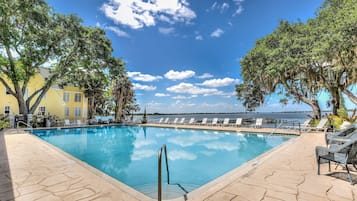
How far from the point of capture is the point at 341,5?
30.5 feet

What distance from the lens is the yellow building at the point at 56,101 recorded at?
16766 mm

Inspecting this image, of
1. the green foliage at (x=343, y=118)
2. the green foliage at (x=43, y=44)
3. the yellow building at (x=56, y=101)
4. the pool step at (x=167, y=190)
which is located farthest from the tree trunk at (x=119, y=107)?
the green foliage at (x=343, y=118)

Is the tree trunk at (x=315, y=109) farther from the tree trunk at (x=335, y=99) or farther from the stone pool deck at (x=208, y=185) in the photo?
the stone pool deck at (x=208, y=185)

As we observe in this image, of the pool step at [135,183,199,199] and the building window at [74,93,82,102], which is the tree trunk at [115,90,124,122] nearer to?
the building window at [74,93,82,102]

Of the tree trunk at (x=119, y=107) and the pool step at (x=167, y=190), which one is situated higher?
the tree trunk at (x=119, y=107)

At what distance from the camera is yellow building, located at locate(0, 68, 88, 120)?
1677 cm

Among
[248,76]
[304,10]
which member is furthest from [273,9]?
[248,76]

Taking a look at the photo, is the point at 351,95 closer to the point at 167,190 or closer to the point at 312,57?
the point at 312,57

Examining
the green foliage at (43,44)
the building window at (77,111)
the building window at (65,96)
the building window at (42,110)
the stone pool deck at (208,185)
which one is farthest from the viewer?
the building window at (77,111)

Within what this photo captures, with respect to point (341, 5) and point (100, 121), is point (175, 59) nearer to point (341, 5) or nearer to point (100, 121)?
point (100, 121)

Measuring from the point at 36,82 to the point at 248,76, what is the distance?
20.8 metres

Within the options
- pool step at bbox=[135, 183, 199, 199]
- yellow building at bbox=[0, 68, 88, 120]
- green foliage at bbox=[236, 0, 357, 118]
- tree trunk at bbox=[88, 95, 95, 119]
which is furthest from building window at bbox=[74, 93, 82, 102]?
pool step at bbox=[135, 183, 199, 199]

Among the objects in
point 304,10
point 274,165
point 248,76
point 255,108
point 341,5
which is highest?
point 304,10

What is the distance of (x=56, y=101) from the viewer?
1945 cm
